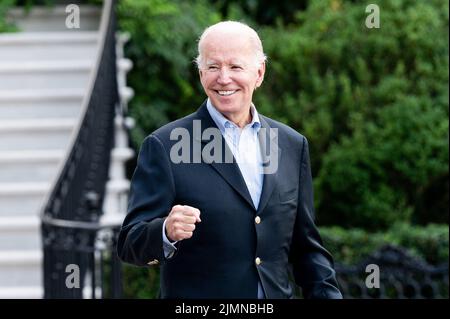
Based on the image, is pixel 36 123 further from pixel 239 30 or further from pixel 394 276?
pixel 239 30

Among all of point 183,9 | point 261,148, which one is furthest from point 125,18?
point 261,148

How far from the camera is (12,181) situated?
9273mm

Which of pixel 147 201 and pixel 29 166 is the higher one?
pixel 147 201

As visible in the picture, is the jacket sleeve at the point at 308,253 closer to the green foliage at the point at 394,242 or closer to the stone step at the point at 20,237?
the green foliage at the point at 394,242

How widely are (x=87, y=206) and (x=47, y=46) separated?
9.93 feet

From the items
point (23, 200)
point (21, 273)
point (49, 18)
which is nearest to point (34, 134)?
point (23, 200)

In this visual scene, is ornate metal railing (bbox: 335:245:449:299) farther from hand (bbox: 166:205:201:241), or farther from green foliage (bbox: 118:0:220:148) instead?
hand (bbox: 166:205:201:241)

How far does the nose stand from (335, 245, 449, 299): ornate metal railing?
13.1 ft

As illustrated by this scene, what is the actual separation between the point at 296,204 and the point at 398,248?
408 cm

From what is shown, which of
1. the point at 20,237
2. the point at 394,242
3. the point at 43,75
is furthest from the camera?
the point at 43,75

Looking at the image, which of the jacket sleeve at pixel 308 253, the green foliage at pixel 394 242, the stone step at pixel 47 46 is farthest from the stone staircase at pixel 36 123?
the jacket sleeve at pixel 308 253

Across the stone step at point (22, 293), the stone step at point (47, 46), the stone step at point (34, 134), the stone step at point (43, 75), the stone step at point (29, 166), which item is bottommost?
the stone step at point (22, 293)

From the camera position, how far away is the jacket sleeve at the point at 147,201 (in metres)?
3.27

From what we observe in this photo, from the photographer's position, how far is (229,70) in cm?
333
